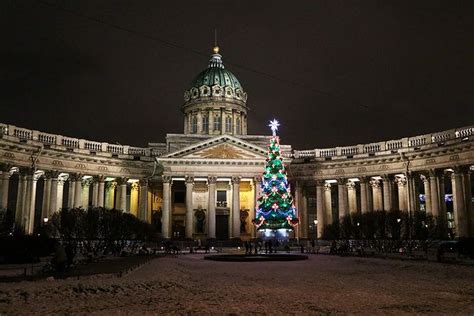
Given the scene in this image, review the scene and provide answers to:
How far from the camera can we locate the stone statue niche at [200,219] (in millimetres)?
74938

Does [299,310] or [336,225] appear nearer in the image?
[299,310]

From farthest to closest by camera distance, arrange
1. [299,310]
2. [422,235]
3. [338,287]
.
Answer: [422,235], [338,287], [299,310]

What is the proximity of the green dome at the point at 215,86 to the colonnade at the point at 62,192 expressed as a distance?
26.5 meters

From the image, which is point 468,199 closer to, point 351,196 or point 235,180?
point 351,196

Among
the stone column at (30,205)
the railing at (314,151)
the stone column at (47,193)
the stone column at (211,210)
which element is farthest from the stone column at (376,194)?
the stone column at (30,205)

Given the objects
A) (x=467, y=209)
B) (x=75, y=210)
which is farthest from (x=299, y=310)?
(x=467, y=209)

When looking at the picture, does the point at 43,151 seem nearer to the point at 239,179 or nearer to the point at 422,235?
the point at 239,179

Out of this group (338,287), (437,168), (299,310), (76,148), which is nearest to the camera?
(299,310)

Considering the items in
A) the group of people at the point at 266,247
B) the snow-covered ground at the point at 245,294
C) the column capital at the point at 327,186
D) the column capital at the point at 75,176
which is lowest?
the snow-covered ground at the point at 245,294

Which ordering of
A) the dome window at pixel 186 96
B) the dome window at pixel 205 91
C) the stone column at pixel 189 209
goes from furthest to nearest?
the dome window at pixel 186 96 → the dome window at pixel 205 91 → the stone column at pixel 189 209

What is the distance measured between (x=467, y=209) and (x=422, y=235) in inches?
555

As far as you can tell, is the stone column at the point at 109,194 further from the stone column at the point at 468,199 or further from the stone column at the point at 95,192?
the stone column at the point at 468,199

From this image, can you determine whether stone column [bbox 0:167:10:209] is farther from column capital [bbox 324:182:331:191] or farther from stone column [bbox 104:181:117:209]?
column capital [bbox 324:182:331:191]

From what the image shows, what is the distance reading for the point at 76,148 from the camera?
206ft
